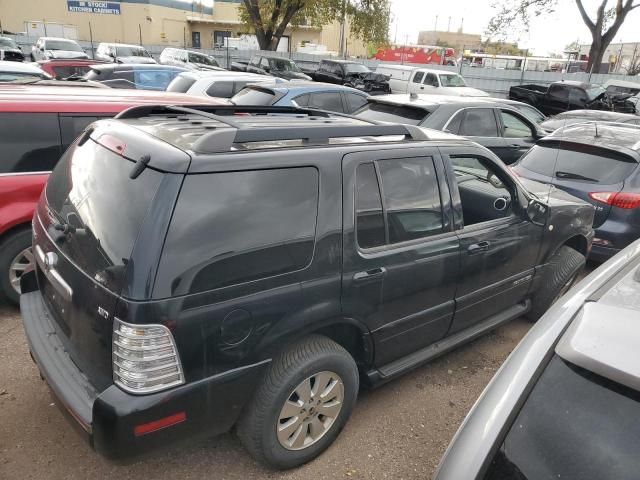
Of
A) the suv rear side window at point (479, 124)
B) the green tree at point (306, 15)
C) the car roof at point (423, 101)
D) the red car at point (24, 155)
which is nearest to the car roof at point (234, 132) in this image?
the red car at point (24, 155)

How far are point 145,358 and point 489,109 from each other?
6967 mm

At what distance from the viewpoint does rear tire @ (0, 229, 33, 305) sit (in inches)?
149

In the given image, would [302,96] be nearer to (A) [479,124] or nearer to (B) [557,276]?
(A) [479,124]

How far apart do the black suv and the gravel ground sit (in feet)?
0.72

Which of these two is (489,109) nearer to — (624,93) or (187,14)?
(624,93)

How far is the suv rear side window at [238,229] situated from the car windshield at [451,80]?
1903 cm

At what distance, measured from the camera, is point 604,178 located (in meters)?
5.27

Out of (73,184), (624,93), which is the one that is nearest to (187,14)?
(624,93)

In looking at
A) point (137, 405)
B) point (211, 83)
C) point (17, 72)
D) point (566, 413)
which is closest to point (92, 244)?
point (137, 405)

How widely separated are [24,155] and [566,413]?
13.2ft

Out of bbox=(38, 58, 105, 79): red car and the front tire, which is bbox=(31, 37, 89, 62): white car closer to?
bbox=(38, 58, 105, 79): red car

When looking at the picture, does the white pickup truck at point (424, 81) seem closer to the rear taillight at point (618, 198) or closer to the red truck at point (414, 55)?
the rear taillight at point (618, 198)

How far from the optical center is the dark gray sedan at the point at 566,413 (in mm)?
1295

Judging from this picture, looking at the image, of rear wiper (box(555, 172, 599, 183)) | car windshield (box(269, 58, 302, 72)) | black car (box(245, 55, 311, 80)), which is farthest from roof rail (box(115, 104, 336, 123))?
car windshield (box(269, 58, 302, 72))
